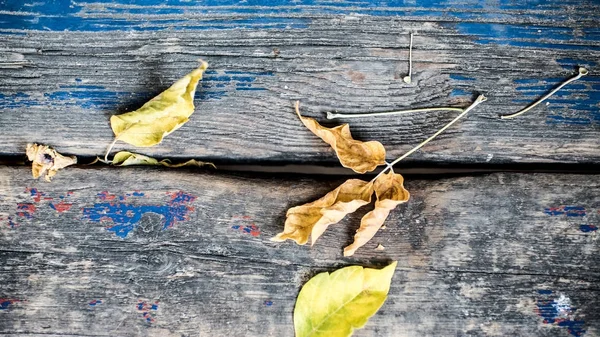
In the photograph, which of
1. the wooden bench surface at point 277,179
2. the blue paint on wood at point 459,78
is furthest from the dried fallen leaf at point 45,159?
the blue paint on wood at point 459,78

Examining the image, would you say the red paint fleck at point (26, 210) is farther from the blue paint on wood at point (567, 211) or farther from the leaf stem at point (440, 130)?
the blue paint on wood at point (567, 211)

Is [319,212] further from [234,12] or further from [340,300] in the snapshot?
[234,12]

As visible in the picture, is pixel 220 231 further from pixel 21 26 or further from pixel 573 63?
pixel 573 63

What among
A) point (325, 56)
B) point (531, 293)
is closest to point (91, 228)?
point (325, 56)

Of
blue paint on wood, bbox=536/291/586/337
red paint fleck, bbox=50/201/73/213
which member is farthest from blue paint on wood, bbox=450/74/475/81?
red paint fleck, bbox=50/201/73/213

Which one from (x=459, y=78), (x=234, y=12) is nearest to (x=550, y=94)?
(x=459, y=78)

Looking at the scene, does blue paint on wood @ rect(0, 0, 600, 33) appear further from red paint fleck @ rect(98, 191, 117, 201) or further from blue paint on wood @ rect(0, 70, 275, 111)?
red paint fleck @ rect(98, 191, 117, 201)
